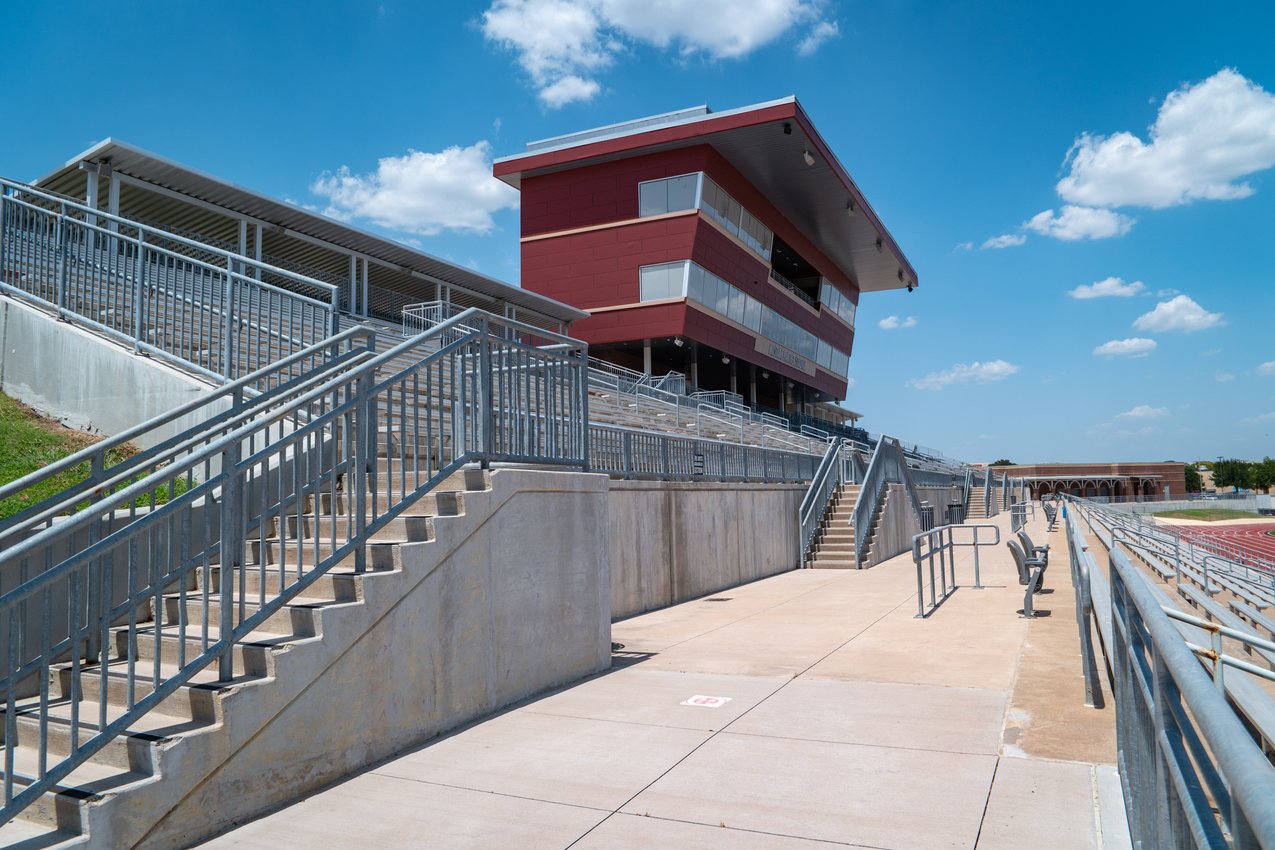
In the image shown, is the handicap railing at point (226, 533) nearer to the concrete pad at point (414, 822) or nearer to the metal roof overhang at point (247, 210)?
the concrete pad at point (414, 822)

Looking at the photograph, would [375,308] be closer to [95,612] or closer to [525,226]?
[525,226]

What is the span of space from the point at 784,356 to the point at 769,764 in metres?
45.2

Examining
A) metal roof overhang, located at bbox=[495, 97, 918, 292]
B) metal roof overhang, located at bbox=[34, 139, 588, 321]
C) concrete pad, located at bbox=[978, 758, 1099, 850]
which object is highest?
metal roof overhang, located at bbox=[495, 97, 918, 292]

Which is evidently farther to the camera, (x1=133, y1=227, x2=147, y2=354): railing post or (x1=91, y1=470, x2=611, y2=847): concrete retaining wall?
(x1=133, y1=227, x2=147, y2=354): railing post

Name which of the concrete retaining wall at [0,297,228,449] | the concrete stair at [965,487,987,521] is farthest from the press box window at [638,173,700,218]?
the concrete retaining wall at [0,297,228,449]

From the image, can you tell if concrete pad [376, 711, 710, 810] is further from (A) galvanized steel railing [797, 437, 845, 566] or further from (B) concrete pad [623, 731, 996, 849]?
(A) galvanized steel railing [797, 437, 845, 566]

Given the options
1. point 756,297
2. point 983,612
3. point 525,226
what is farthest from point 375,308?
point 983,612

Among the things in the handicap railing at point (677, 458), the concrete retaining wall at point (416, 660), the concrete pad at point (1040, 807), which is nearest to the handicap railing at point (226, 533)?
the concrete retaining wall at point (416, 660)

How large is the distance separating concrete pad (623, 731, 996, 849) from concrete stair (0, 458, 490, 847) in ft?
7.21

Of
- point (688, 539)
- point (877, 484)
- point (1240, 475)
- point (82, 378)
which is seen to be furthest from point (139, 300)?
point (1240, 475)

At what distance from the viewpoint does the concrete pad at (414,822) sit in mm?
4277

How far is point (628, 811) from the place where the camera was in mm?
4648

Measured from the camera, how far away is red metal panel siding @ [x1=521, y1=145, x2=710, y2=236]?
3891 cm

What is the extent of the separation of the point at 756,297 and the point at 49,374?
122 ft
